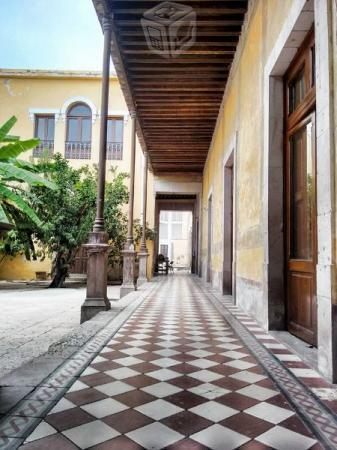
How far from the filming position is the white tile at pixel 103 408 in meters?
1.91

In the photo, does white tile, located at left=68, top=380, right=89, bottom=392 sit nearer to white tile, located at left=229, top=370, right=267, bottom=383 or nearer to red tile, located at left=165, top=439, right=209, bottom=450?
red tile, located at left=165, top=439, right=209, bottom=450

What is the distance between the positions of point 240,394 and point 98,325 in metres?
2.35

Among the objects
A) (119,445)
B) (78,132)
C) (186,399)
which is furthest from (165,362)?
(78,132)

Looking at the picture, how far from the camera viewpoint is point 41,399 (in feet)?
6.69

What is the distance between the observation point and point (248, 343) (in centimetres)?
351

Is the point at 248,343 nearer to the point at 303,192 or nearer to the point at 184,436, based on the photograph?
the point at 303,192

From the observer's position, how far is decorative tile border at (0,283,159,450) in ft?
5.39

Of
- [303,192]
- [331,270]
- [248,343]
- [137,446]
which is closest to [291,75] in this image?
[303,192]

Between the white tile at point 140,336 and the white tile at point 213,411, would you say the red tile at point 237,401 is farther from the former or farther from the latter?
the white tile at point 140,336

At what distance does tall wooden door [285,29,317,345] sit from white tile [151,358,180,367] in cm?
125

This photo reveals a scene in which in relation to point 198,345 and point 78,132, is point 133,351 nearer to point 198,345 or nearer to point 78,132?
point 198,345

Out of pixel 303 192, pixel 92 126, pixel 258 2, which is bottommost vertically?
pixel 303 192

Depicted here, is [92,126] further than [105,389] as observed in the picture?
Yes

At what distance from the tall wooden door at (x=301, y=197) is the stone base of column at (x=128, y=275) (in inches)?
210
